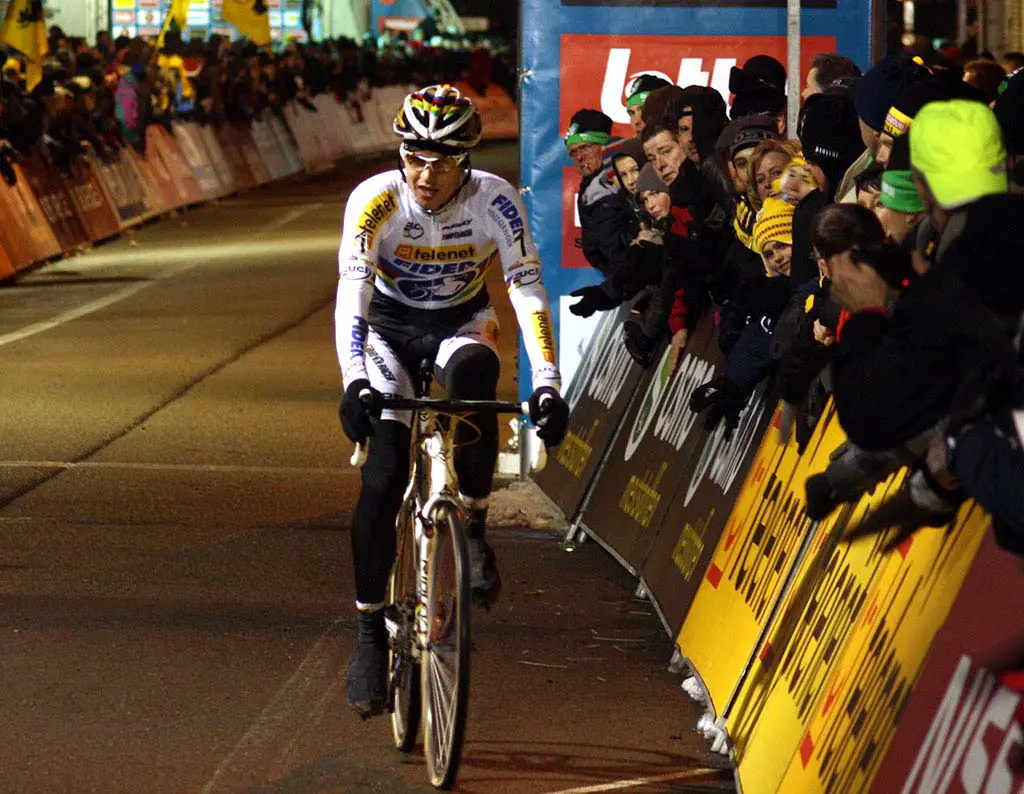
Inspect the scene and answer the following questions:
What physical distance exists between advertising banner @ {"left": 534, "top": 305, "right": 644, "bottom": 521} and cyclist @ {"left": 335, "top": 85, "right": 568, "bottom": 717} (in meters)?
3.03

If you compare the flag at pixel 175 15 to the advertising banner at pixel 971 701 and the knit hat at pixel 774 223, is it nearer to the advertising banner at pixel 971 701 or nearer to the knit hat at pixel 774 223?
the knit hat at pixel 774 223

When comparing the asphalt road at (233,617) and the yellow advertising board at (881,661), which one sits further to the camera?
the asphalt road at (233,617)

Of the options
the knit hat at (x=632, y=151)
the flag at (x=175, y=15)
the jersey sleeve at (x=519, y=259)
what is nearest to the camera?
the jersey sleeve at (x=519, y=259)

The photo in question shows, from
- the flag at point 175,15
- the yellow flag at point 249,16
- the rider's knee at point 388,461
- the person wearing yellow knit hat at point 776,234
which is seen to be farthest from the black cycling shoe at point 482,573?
the flag at point 175,15

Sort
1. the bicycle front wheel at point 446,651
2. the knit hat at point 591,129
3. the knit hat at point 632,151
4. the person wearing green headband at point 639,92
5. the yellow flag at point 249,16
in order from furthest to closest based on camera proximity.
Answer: the yellow flag at point 249,16, the knit hat at point 591,129, the person wearing green headband at point 639,92, the knit hat at point 632,151, the bicycle front wheel at point 446,651

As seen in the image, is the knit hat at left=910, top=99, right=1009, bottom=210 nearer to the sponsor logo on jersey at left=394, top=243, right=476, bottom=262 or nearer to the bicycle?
the bicycle

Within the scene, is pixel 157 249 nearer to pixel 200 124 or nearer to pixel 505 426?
pixel 200 124

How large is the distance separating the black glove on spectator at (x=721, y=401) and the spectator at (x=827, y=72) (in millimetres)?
2031

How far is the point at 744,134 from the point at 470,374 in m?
2.35

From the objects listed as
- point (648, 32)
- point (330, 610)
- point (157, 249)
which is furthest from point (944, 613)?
point (157, 249)

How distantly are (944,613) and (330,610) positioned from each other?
4.36 m

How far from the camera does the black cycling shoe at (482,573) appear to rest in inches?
262

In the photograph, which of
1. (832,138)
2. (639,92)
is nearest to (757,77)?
(639,92)

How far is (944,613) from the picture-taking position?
4438 mm
